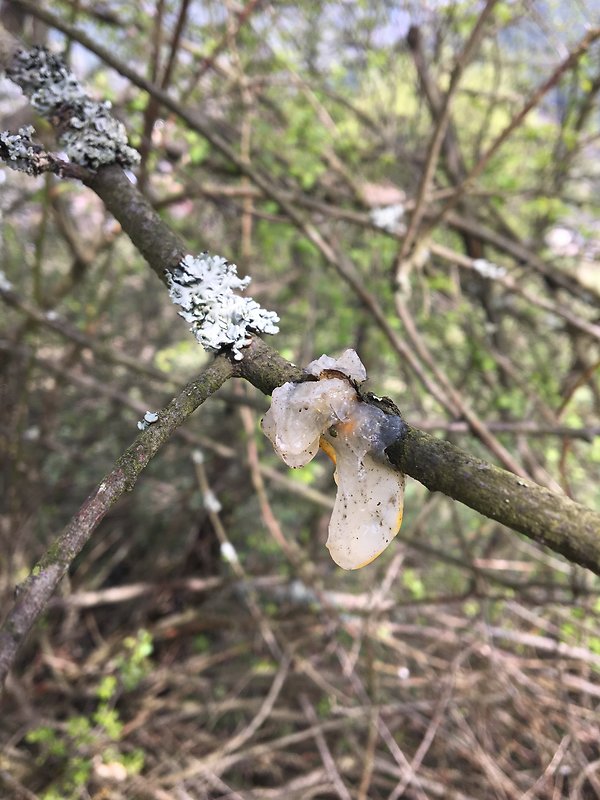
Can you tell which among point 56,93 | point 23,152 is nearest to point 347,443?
point 23,152

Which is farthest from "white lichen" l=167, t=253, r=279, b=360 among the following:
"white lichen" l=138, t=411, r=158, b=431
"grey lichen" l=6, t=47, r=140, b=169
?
"grey lichen" l=6, t=47, r=140, b=169

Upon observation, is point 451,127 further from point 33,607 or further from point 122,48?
point 33,607

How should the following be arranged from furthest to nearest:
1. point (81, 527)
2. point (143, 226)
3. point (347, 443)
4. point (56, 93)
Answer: point (56, 93)
point (143, 226)
point (347, 443)
point (81, 527)

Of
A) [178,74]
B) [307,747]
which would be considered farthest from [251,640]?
[178,74]

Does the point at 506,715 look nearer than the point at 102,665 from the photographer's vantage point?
Yes

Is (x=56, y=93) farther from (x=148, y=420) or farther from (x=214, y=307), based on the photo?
(x=148, y=420)

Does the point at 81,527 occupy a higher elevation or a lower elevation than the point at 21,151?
lower
